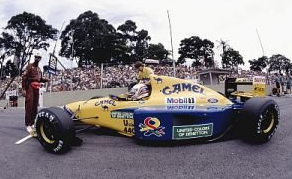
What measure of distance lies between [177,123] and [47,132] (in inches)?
71.9

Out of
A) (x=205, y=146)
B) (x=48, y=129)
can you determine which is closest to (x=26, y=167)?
(x=48, y=129)

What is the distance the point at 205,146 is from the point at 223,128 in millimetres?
429

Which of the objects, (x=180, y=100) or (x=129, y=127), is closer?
(x=129, y=127)

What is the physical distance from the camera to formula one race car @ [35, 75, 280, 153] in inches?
170

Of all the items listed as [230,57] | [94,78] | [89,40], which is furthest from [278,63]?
[94,78]

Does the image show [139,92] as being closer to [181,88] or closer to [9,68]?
[181,88]

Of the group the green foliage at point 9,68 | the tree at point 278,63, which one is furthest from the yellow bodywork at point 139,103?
the tree at point 278,63

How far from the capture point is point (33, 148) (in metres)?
4.77

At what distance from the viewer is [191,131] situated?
173 inches

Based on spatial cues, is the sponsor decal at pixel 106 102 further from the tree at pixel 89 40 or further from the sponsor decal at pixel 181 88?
the tree at pixel 89 40

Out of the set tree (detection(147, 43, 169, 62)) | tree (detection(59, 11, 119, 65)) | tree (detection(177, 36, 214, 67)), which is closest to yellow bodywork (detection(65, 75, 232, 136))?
tree (detection(59, 11, 119, 65))

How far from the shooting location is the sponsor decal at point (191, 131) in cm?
439

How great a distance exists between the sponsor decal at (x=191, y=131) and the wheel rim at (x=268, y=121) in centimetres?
74

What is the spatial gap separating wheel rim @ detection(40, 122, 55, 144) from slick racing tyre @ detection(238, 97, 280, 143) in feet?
8.49
